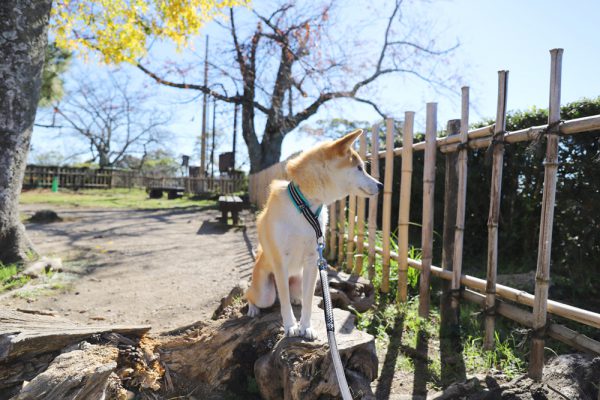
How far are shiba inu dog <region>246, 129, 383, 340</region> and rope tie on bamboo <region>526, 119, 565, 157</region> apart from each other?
100 centimetres

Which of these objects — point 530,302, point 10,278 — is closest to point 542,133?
point 530,302

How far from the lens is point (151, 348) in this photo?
2.67m

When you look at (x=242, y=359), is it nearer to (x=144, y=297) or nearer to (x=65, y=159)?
(x=144, y=297)

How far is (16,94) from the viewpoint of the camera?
4.94 metres

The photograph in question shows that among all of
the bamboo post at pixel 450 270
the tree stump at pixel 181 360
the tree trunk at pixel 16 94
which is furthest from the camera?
Answer: the tree trunk at pixel 16 94

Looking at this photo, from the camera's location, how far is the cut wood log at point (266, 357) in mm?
2178

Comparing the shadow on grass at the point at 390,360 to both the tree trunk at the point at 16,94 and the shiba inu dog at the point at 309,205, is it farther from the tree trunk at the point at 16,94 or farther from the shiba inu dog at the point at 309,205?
the tree trunk at the point at 16,94

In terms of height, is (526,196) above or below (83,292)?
above

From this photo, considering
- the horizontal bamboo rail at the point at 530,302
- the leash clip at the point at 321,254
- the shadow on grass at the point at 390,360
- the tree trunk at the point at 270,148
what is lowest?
the shadow on grass at the point at 390,360

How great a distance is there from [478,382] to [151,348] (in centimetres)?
200

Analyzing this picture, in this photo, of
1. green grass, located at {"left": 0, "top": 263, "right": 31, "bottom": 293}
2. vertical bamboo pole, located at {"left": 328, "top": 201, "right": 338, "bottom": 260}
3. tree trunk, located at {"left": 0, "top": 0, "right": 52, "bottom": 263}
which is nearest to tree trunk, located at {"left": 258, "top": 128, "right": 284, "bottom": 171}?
vertical bamboo pole, located at {"left": 328, "top": 201, "right": 338, "bottom": 260}

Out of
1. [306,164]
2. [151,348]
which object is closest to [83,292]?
[151,348]

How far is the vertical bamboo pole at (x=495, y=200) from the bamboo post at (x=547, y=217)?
1.26ft

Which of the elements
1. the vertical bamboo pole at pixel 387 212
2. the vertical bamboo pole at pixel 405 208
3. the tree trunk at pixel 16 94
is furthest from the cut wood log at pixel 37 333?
the tree trunk at pixel 16 94
